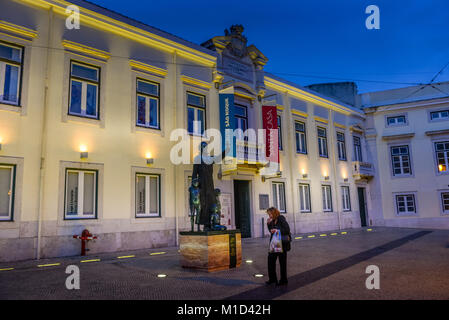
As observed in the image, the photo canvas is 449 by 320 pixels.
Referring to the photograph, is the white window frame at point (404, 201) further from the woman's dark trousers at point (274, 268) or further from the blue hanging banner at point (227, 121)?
the woman's dark trousers at point (274, 268)

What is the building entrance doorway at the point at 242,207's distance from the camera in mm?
18062

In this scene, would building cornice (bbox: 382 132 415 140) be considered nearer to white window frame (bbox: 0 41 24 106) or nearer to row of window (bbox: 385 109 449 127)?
row of window (bbox: 385 109 449 127)

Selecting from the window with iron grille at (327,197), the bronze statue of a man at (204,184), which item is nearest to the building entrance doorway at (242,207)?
the window with iron grille at (327,197)

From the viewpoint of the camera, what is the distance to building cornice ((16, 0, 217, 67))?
40.4ft

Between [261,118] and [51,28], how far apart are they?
1106cm

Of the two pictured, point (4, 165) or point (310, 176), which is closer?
point (4, 165)

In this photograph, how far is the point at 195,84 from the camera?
16469mm

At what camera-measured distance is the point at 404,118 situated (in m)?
27.1

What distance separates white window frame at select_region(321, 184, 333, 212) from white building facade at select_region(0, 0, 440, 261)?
2.52 metres

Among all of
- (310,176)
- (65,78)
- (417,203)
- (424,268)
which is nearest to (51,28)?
(65,78)

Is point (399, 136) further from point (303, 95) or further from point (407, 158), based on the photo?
point (303, 95)

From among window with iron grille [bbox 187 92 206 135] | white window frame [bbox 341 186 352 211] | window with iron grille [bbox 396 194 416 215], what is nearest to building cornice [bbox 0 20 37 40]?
window with iron grille [bbox 187 92 206 135]

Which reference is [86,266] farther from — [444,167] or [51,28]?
[444,167]

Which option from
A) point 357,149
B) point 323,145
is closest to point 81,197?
point 323,145
